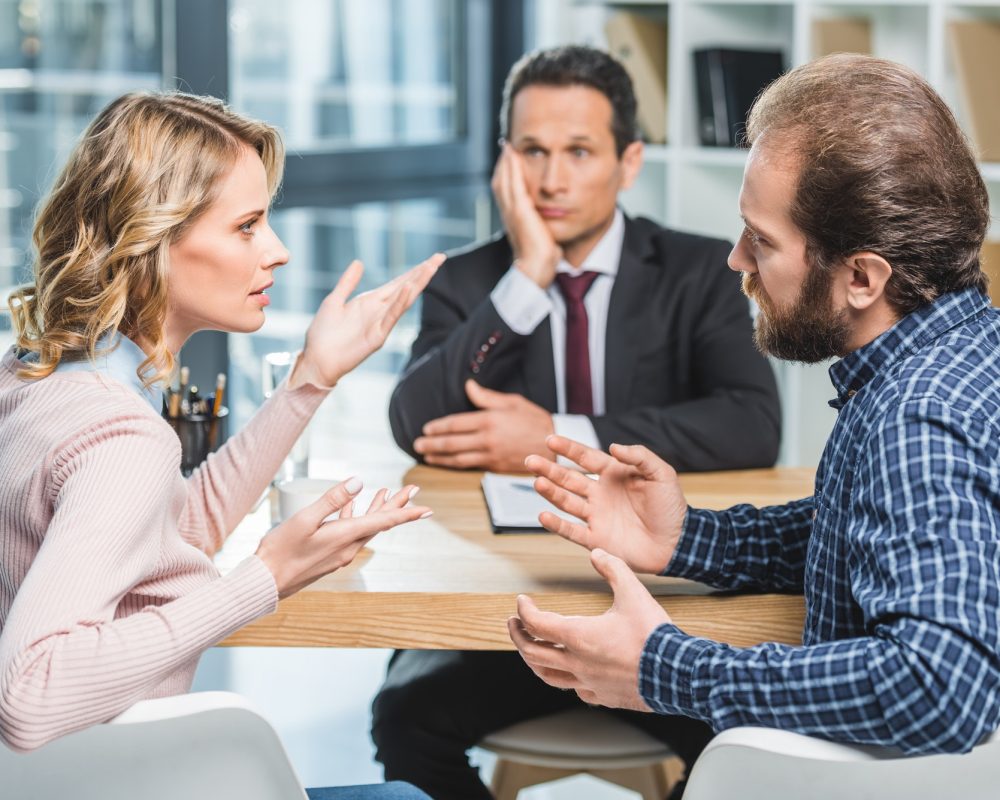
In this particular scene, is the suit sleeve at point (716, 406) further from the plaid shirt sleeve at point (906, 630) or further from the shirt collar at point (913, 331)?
the plaid shirt sleeve at point (906, 630)

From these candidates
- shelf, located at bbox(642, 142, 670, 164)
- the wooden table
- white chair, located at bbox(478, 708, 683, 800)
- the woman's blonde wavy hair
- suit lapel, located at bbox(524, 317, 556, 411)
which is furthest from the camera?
shelf, located at bbox(642, 142, 670, 164)

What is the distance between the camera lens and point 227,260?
1352mm

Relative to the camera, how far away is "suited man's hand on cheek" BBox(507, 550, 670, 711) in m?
1.14

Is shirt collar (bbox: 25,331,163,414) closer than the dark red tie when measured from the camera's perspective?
Yes

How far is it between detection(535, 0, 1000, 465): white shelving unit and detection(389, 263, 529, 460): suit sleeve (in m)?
1.23

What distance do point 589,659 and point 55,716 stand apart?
464 millimetres

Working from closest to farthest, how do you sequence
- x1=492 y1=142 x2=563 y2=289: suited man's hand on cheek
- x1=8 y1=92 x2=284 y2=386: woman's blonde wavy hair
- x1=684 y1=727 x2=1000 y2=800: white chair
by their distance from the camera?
x1=684 y1=727 x2=1000 y2=800: white chair < x1=8 y1=92 x2=284 y2=386: woman's blonde wavy hair < x1=492 y1=142 x2=563 y2=289: suited man's hand on cheek

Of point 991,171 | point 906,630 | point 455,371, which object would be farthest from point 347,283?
point 991,171

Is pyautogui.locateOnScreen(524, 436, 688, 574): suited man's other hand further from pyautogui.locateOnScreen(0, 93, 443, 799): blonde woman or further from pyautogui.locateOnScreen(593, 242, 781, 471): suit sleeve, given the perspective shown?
pyautogui.locateOnScreen(593, 242, 781, 471): suit sleeve

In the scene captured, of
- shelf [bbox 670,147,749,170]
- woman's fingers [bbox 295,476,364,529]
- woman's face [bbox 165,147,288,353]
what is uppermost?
shelf [bbox 670,147,749,170]

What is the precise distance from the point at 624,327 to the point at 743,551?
0.90 meters

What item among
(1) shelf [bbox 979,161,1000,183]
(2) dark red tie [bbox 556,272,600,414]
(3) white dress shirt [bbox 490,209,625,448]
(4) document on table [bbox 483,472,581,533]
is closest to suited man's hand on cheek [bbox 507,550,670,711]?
(4) document on table [bbox 483,472,581,533]

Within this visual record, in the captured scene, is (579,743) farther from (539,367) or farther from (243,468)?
(539,367)

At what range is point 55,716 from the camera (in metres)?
0.99
